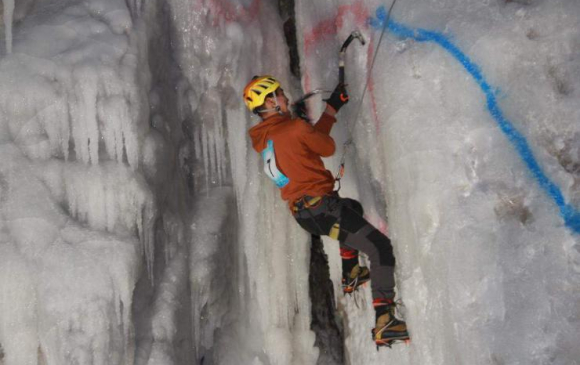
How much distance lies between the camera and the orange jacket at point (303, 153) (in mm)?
3449

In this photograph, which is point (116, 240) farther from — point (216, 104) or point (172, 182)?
point (216, 104)

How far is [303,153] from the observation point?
11.4 feet

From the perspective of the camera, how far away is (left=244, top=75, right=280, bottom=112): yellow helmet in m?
3.67

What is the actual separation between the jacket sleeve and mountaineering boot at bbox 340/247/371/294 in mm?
635

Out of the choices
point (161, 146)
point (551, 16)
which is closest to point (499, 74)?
point (551, 16)

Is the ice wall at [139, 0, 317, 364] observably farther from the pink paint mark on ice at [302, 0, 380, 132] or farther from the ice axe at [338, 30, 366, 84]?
the ice axe at [338, 30, 366, 84]

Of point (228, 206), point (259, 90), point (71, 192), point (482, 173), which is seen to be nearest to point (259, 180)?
point (228, 206)

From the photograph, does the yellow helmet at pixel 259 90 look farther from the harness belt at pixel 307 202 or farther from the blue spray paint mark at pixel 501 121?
the blue spray paint mark at pixel 501 121

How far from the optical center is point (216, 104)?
4.23m

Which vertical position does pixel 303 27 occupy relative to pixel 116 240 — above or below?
above

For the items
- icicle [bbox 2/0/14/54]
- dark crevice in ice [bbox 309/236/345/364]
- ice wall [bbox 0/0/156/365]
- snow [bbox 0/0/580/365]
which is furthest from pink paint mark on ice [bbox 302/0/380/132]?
icicle [bbox 2/0/14/54]

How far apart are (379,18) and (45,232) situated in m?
2.19

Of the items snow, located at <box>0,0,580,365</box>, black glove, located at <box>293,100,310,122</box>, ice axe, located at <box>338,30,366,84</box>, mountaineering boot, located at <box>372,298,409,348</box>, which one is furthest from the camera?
black glove, located at <box>293,100,310,122</box>

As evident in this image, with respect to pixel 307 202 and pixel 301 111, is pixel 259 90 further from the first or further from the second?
pixel 307 202
